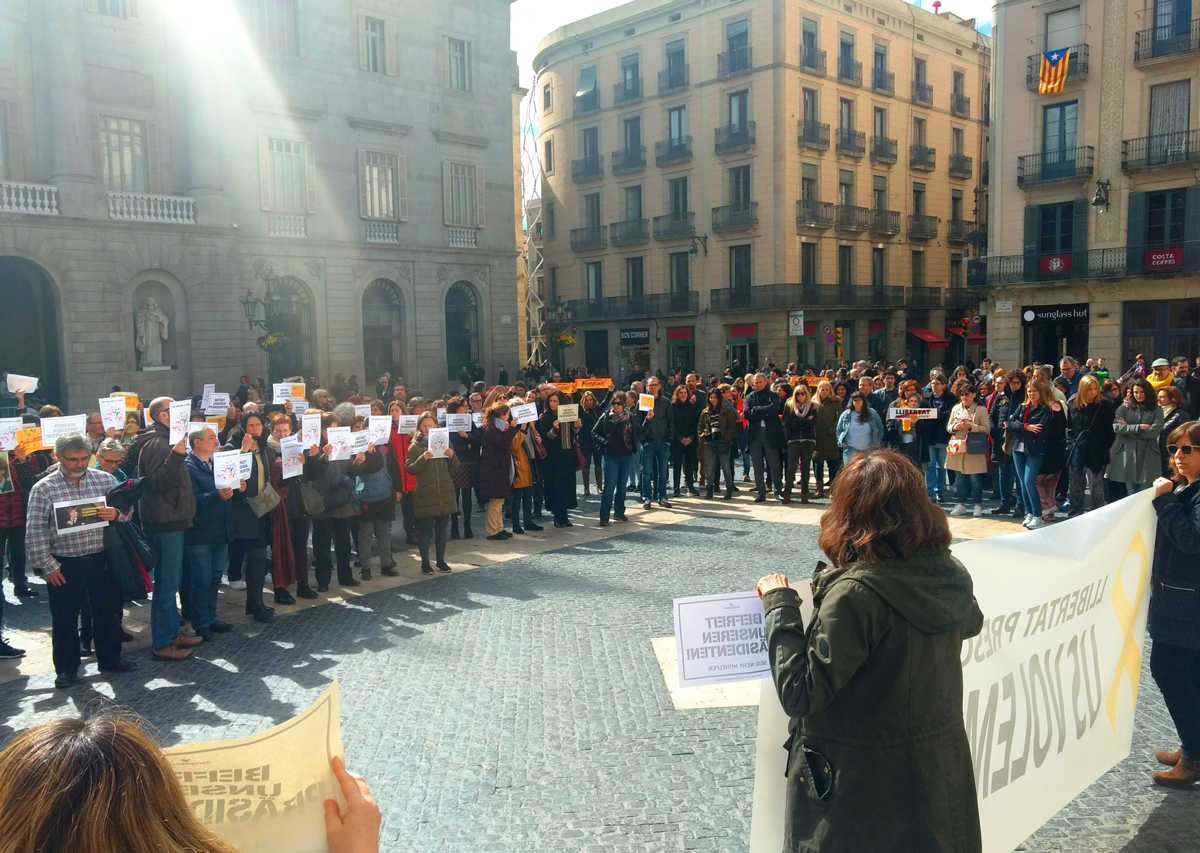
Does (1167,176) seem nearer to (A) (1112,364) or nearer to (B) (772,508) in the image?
(A) (1112,364)

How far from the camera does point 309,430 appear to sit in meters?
9.50

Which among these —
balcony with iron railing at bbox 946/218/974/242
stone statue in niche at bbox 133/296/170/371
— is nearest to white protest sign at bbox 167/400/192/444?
stone statue in niche at bbox 133/296/170/371

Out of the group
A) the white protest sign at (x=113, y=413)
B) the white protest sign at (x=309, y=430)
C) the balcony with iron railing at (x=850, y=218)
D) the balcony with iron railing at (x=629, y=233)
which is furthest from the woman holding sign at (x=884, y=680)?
the balcony with iron railing at (x=629, y=233)

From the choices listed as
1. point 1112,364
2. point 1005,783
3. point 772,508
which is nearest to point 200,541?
point 1005,783

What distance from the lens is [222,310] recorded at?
27.8 meters

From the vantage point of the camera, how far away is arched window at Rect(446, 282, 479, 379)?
34.1 m

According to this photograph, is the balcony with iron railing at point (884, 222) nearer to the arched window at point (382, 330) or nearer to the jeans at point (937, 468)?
the arched window at point (382, 330)

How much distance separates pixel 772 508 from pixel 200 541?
8.51 m

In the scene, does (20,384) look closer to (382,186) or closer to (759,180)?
(382,186)

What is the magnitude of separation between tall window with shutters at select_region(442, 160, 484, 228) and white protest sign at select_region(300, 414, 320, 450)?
2465 cm

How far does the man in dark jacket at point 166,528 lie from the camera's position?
7.84 m

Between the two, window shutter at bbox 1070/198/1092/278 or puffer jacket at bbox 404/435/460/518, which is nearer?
puffer jacket at bbox 404/435/460/518

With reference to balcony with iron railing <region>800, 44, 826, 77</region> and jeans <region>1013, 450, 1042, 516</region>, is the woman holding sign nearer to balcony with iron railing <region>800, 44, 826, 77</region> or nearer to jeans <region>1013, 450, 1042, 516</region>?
jeans <region>1013, 450, 1042, 516</region>

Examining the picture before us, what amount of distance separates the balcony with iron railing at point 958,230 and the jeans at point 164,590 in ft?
A: 162
